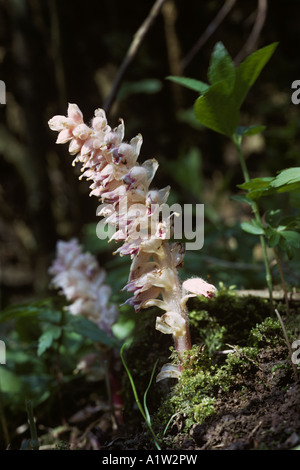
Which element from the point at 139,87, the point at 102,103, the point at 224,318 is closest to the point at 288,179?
the point at 224,318

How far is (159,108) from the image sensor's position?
328cm

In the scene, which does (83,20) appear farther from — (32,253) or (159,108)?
(32,253)

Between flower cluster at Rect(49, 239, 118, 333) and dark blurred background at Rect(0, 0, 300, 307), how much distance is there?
3.14ft

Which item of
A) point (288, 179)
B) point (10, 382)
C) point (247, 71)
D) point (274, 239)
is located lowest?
point (10, 382)

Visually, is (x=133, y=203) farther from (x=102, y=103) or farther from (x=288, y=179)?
(x=102, y=103)

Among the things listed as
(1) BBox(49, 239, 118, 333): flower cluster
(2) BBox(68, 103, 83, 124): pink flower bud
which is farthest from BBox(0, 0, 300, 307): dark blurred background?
(2) BBox(68, 103, 83, 124): pink flower bud

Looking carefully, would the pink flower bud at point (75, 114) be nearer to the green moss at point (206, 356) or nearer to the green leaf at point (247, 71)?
the green leaf at point (247, 71)

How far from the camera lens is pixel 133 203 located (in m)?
0.96

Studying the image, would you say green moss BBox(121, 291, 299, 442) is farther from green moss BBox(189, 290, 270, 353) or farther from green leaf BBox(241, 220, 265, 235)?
green leaf BBox(241, 220, 265, 235)

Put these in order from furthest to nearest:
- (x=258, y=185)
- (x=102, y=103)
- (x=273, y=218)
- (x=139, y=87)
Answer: (x=102, y=103)
(x=139, y=87)
(x=273, y=218)
(x=258, y=185)

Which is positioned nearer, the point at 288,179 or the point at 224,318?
the point at 288,179

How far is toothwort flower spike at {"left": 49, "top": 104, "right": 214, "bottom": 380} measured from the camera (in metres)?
0.92

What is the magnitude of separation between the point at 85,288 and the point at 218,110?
75 centimetres
